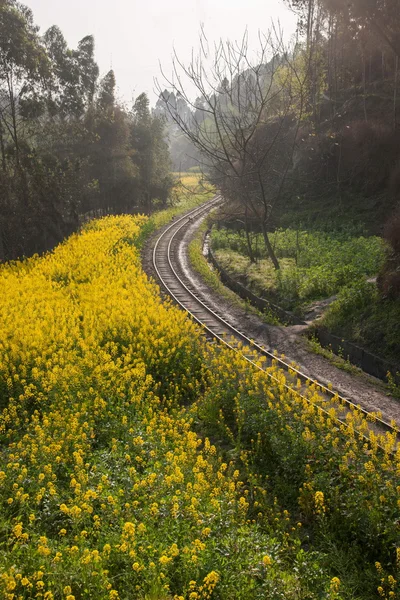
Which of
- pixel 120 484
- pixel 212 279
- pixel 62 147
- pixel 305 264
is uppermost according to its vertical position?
pixel 62 147

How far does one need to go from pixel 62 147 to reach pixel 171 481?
146 ft

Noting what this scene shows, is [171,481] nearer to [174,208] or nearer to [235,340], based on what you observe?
[235,340]

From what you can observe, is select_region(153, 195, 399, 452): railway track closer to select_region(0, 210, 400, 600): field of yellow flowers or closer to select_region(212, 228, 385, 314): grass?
select_region(0, 210, 400, 600): field of yellow flowers

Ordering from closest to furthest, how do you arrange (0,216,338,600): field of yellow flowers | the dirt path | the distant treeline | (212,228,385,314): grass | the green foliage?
(0,216,338,600): field of yellow flowers
the dirt path
the green foliage
(212,228,385,314): grass
the distant treeline

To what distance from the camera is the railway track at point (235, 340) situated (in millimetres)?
10391

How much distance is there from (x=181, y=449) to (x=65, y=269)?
56.6ft

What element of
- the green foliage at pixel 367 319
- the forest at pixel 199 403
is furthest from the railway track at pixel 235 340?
the green foliage at pixel 367 319

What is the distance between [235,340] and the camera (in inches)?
647

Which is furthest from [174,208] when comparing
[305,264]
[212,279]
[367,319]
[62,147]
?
[367,319]

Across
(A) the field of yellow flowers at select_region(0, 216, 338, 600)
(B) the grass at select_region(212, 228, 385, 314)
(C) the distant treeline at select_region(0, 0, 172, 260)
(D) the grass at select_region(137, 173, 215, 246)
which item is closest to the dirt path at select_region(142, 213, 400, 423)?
(B) the grass at select_region(212, 228, 385, 314)

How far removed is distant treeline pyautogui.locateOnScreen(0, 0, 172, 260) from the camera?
112 feet

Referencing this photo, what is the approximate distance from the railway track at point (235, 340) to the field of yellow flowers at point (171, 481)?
1.66ft

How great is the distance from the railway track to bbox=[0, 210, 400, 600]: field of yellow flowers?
505 millimetres

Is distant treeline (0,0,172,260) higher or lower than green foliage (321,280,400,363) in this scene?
higher
